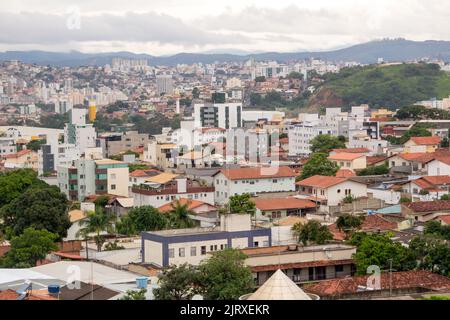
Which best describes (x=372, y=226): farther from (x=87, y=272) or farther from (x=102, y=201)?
(x=102, y=201)

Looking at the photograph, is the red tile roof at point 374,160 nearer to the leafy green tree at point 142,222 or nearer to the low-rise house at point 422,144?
the low-rise house at point 422,144

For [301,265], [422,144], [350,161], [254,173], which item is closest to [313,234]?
[301,265]

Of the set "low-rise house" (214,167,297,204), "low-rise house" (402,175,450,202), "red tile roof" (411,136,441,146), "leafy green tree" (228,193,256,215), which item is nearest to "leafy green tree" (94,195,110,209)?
"low-rise house" (214,167,297,204)

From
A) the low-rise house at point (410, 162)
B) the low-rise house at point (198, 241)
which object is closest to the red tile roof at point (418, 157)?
the low-rise house at point (410, 162)
